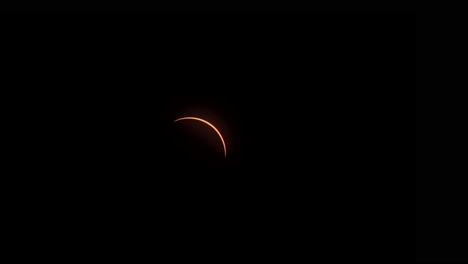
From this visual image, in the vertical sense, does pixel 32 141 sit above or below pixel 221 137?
below

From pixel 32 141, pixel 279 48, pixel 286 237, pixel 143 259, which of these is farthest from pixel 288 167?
pixel 32 141

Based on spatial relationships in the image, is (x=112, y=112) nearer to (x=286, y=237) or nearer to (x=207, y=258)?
(x=207, y=258)

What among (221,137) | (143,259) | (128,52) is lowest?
(143,259)

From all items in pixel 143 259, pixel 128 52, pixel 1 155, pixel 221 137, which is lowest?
pixel 143 259

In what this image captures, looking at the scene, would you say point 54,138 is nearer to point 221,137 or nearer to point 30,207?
point 30,207

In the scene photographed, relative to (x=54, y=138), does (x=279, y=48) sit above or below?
above

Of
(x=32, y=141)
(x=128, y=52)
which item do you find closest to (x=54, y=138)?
(x=32, y=141)
